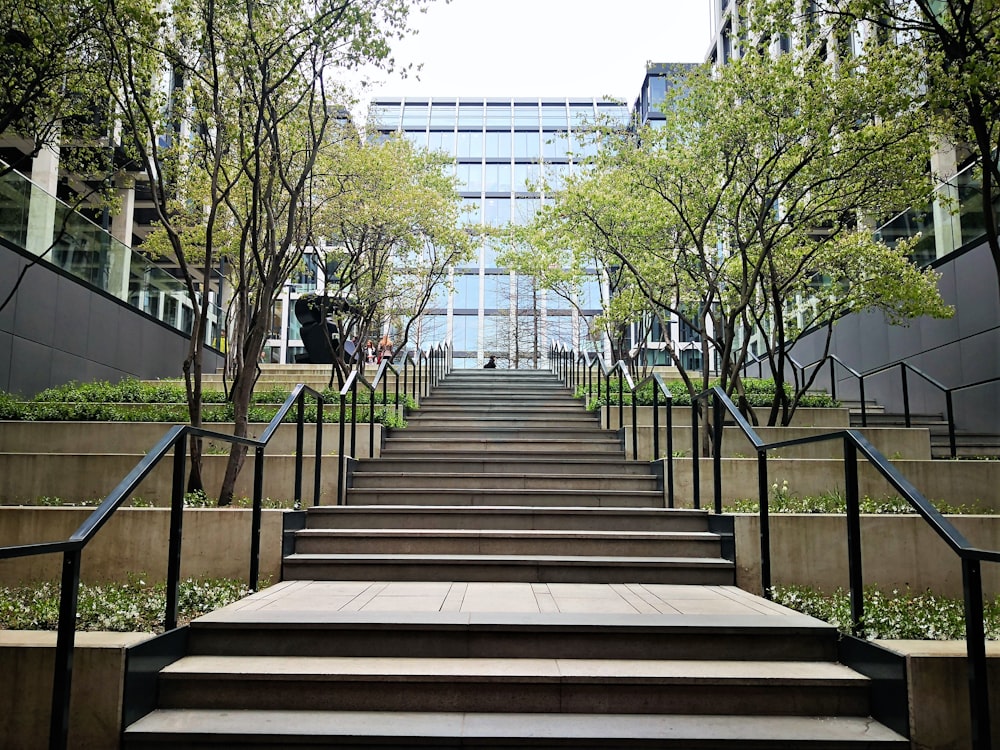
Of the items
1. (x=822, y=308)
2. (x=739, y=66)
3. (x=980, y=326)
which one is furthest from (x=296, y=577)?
(x=980, y=326)

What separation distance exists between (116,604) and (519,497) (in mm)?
3647

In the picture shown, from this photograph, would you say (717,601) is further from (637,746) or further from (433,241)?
(433,241)

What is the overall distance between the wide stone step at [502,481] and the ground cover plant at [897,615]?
2.29 metres

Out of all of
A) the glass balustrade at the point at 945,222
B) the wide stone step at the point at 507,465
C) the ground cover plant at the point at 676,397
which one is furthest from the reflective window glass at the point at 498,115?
the wide stone step at the point at 507,465

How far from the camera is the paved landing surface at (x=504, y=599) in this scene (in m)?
4.43

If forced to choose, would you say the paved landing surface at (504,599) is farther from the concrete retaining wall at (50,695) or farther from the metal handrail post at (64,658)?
the metal handrail post at (64,658)

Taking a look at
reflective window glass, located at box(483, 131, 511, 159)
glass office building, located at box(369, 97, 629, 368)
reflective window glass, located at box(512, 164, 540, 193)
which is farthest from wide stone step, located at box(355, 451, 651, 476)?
reflective window glass, located at box(483, 131, 511, 159)

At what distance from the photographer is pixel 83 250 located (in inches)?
512

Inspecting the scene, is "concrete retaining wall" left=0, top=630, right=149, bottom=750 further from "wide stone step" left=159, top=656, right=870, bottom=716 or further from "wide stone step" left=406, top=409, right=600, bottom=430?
"wide stone step" left=406, top=409, right=600, bottom=430

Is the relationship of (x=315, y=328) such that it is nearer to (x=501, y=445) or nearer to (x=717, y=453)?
(x=501, y=445)

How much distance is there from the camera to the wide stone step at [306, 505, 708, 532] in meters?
6.43

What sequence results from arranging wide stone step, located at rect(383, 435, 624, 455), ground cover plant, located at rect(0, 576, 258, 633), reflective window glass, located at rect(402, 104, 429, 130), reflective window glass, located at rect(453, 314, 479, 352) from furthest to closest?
reflective window glass, located at rect(402, 104, 429, 130) < reflective window glass, located at rect(453, 314, 479, 352) < wide stone step, located at rect(383, 435, 624, 455) < ground cover plant, located at rect(0, 576, 258, 633)

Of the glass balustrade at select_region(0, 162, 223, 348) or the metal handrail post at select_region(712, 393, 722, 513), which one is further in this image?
the glass balustrade at select_region(0, 162, 223, 348)

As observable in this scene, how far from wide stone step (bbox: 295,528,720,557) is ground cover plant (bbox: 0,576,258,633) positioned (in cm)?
80
